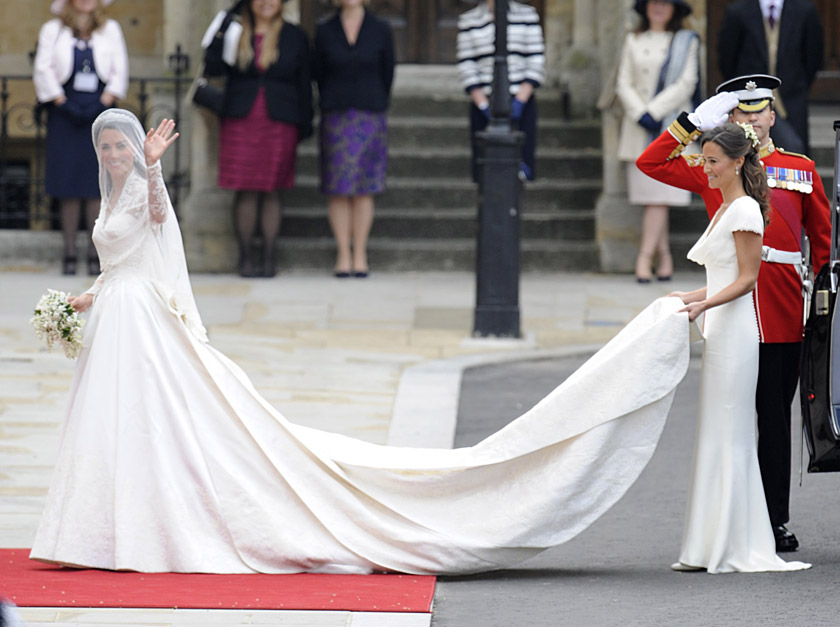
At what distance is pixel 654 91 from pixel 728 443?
7.64 meters

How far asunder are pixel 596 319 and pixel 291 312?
2.25m

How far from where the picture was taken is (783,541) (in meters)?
6.50

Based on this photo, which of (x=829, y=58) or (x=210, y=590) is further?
(x=829, y=58)

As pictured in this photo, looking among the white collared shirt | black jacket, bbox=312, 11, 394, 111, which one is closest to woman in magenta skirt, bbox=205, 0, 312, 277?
black jacket, bbox=312, 11, 394, 111

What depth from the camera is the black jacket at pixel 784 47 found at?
13.1 m

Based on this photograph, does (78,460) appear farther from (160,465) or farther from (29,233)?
(29,233)

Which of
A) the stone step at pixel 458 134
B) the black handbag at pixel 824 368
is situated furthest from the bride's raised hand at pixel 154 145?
the stone step at pixel 458 134

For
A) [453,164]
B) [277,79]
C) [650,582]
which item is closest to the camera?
[650,582]

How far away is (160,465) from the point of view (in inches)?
242

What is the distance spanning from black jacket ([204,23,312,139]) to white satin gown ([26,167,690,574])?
7.31 meters

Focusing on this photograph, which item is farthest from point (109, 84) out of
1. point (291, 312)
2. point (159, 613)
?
point (159, 613)

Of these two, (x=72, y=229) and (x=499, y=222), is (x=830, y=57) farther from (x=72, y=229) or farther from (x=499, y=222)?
(x=72, y=229)

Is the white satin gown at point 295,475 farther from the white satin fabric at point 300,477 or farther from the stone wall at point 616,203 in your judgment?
the stone wall at point 616,203

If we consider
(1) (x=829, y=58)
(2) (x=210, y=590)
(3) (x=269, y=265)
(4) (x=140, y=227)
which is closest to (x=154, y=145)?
(4) (x=140, y=227)
